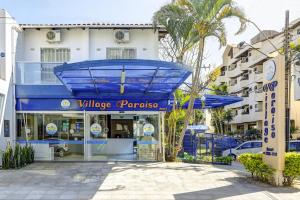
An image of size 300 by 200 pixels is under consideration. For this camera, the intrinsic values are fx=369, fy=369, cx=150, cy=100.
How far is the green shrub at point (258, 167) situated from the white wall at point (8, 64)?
9402mm

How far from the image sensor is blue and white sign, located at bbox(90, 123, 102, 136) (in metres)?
16.6

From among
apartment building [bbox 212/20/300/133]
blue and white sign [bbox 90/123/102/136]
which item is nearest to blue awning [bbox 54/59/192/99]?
blue and white sign [bbox 90/123/102/136]

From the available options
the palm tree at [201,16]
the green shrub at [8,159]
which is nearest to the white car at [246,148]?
the palm tree at [201,16]

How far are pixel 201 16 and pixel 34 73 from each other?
7.59 metres

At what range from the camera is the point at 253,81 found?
4925 cm

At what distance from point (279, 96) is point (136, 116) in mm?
7391

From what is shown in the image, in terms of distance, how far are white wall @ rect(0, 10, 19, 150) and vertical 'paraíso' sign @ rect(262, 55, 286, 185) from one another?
991 centimetres

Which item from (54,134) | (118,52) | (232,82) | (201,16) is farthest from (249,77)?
(54,134)

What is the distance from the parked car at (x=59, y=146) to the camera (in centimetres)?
1638

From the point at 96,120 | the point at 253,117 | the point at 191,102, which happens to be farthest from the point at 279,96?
the point at 253,117

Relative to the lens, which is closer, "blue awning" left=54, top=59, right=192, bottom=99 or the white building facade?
"blue awning" left=54, top=59, right=192, bottom=99

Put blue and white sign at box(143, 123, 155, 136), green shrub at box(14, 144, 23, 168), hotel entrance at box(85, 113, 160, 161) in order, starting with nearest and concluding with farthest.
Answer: green shrub at box(14, 144, 23, 168) < hotel entrance at box(85, 113, 160, 161) < blue and white sign at box(143, 123, 155, 136)

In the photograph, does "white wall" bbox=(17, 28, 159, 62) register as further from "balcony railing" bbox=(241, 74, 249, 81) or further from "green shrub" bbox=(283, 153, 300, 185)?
"balcony railing" bbox=(241, 74, 249, 81)

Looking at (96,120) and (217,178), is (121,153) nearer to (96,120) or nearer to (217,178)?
(96,120)
